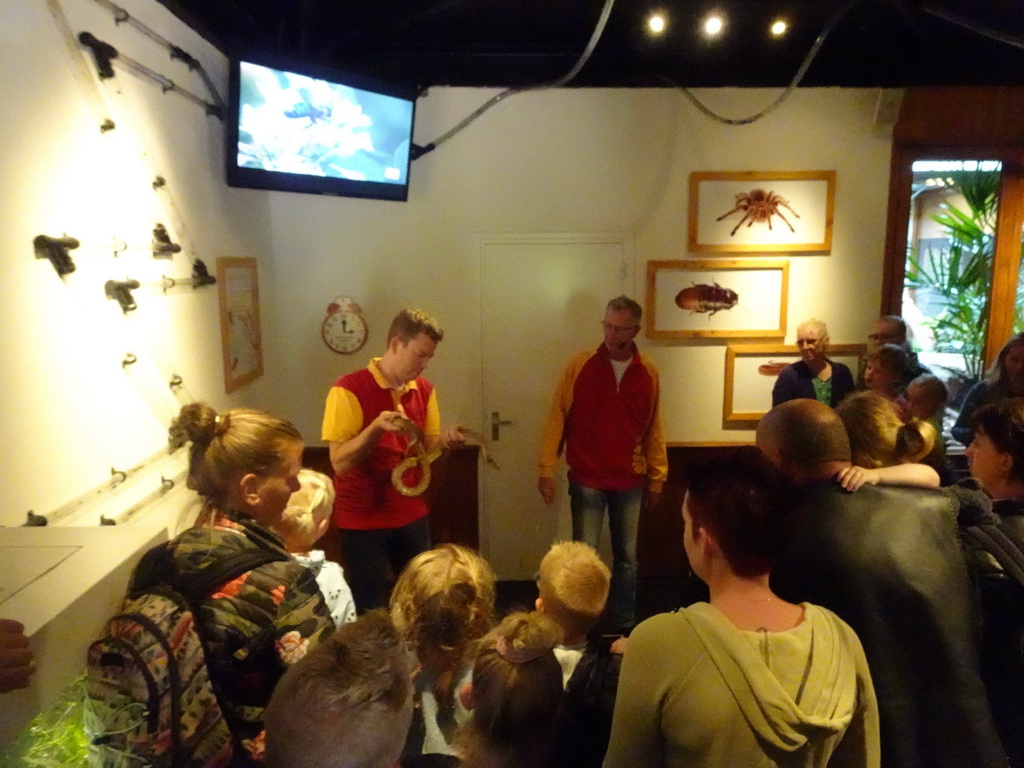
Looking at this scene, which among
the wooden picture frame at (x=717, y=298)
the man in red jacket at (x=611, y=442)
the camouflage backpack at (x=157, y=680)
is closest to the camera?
the camouflage backpack at (x=157, y=680)

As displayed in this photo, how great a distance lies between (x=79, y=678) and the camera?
899mm

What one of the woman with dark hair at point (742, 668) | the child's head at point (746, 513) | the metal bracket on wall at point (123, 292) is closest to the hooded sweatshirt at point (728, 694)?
the woman with dark hair at point (742, 668)

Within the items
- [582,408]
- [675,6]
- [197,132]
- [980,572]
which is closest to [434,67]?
[675,6]

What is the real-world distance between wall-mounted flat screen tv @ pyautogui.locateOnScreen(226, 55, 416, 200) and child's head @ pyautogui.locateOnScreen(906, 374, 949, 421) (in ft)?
7.56

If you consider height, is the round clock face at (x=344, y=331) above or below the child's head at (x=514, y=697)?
above

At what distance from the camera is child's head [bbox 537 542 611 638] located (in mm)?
1582

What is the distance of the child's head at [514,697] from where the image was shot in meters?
1.23

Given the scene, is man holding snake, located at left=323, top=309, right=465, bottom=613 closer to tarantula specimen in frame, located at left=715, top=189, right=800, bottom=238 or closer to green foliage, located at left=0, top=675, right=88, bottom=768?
green foliage, located at left=0, top=675, right=88, bottom=768

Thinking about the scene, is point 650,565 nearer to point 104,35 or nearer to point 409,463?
point 409,463

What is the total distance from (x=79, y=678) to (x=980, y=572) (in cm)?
155

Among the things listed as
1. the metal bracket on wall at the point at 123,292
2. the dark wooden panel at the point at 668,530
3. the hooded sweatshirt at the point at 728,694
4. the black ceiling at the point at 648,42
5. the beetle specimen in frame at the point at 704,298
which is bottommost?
the dark wooden panel at the point at 668,530

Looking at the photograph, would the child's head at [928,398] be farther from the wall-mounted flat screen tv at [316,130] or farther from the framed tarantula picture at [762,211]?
the wall-mounted flat screen tv at [316,130]

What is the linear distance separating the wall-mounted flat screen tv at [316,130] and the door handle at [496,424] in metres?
1.18

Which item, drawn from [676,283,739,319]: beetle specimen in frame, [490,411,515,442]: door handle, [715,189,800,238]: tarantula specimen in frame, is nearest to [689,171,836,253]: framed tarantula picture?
[715,189,800,238]: tarantula specimen in frame
